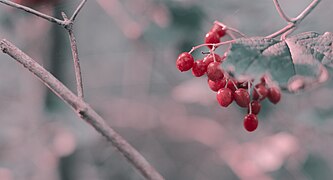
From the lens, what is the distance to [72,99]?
57 centimetres

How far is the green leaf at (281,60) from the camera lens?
0.59 meters

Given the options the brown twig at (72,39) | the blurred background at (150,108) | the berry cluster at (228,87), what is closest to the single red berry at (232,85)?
the berry cluster at (228,87)

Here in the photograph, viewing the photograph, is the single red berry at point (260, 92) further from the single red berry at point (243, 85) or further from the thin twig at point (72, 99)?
the thin twig at point (72, 99)

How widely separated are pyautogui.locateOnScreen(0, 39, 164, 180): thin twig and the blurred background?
2.91 ft

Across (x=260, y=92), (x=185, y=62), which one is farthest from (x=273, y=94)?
(x=185, y=62)

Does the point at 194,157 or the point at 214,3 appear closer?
the point at 214,3

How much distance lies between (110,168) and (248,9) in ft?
2.84

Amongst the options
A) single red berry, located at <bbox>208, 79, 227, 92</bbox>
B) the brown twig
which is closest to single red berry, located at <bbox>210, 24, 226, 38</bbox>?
single red berry, located at <bbox>208, 79, 227, 92</bbox>

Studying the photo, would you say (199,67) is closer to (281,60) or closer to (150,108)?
(281,60)

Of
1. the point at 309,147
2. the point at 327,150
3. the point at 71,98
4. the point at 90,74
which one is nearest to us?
the point at 71,98

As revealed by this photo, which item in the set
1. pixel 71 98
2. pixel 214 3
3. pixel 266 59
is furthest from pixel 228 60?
pixel 214 3

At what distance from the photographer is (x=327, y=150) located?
2.20 m

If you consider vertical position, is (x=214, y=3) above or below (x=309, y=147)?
above

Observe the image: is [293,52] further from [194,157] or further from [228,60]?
[194,157]
